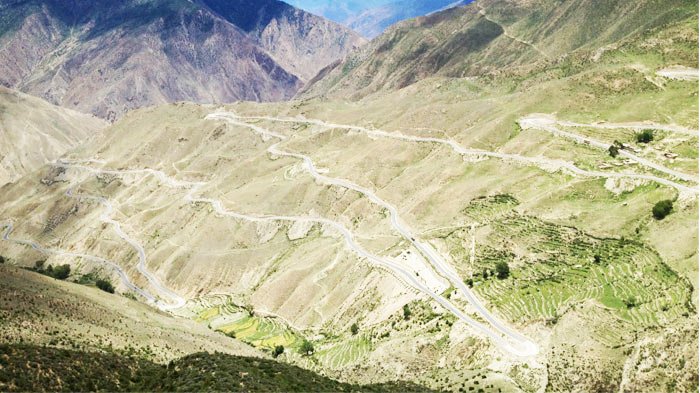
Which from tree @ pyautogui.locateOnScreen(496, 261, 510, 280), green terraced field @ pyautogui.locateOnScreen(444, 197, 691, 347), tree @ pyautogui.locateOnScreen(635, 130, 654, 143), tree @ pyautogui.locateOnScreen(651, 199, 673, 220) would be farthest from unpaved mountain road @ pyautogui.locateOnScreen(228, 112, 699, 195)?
tree @ pyautogui.locateOnScreen(496, 261, 510, 280)

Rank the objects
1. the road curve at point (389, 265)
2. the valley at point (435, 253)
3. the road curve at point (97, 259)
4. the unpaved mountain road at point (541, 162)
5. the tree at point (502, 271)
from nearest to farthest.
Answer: the valley at point (435, 253) < the road curve at point (389, 265) < the tree at point (502, 271) < the unpaved mountain road at point (541, 162) < the road curve at point (97, 259)

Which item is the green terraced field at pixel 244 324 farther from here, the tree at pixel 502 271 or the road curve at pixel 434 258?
the tree at pixel 502 271

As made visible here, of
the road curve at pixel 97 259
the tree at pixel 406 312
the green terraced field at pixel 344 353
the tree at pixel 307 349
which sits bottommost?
the road curve at pixel 97 259

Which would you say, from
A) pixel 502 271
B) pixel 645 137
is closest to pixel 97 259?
pixel 502 271

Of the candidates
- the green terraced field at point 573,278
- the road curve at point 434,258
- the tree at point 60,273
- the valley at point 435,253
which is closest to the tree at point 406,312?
the valley at point 435,253

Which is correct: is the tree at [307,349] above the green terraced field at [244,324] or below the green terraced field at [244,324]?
above

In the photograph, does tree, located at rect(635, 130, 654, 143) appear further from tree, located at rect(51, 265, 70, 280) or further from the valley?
tree, located at rect(51, 265, 70, 280)

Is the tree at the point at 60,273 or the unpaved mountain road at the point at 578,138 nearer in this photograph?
the unpaved mountain road at the point at 578,138
